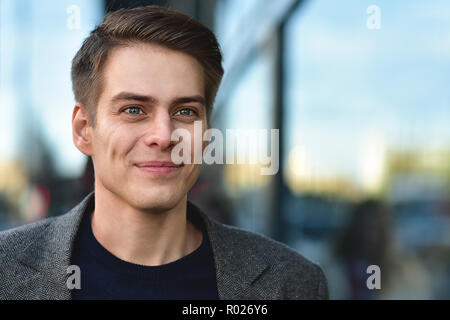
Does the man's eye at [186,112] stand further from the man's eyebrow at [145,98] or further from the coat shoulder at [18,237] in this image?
the coat shoulder at [18,237]

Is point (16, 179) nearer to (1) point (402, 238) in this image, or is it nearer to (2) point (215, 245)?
(1) point (402, 238)

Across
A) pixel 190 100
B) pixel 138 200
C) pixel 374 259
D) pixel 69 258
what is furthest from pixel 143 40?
pixel 374 259

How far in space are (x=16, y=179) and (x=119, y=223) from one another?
4.76 m

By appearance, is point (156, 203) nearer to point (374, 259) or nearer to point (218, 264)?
point (218, 264)

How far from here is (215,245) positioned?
6.00 ft

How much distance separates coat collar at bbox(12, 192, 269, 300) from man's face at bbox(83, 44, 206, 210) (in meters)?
0.24

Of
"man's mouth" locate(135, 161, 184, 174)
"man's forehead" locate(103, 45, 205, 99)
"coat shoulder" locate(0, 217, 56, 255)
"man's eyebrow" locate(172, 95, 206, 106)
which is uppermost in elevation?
"man's forehead" locate(103, 45, 205, 99)

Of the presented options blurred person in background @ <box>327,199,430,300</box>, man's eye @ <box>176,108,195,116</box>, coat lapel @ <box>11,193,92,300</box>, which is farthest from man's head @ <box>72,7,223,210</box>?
blurred person in background @ <box>327,199,430,300</box>

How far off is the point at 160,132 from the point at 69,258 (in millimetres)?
497

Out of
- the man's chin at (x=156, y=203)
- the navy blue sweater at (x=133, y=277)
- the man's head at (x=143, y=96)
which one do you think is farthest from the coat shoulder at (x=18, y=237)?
the man's chin at (x=156, y=203)

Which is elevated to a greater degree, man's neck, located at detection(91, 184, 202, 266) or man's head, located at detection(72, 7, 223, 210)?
man's head, located at detection(72, 7, 223, 210)

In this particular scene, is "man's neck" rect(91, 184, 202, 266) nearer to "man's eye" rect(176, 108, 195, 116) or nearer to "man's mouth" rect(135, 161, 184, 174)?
"man's mouth" rect(135, 161, 184, 174)

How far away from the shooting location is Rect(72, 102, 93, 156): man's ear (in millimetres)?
1744
